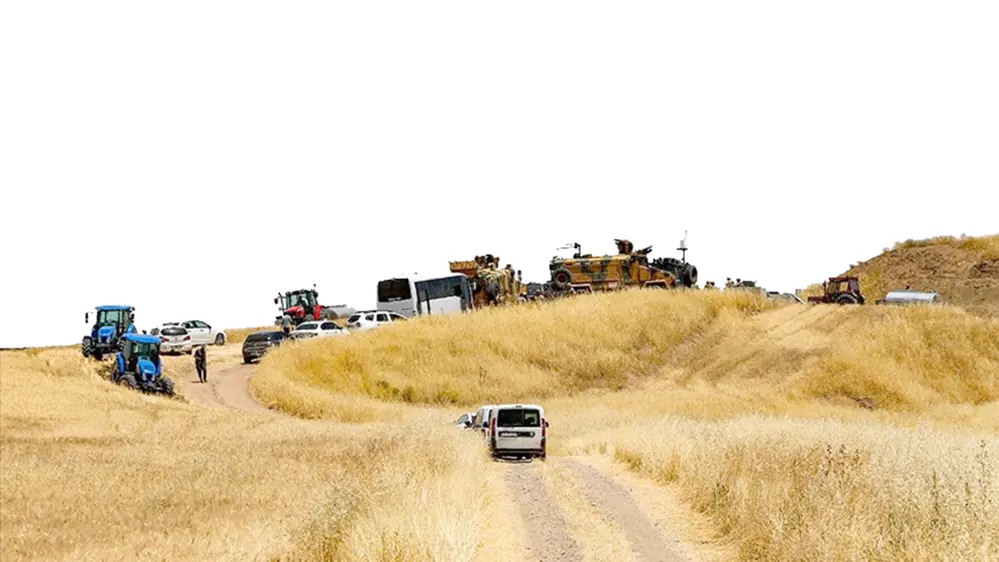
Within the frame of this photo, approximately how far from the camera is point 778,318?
193 feet

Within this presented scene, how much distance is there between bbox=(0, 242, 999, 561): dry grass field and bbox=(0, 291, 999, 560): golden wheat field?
88mm

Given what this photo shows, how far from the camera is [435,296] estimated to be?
63625 mm

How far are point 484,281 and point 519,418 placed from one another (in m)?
32.9

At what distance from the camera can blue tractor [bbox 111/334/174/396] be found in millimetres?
45094

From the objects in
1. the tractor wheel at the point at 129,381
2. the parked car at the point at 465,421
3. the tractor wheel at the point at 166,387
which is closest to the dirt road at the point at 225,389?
the tractor wheel at the point at 166,387

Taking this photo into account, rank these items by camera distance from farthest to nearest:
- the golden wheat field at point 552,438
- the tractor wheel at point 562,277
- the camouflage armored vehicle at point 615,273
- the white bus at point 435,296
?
the tractor wheel at point 562,277 → the camouflage armored vehicle at point 615,273 → the white bus at point 435,296 → the golden wheat field at point 552,438

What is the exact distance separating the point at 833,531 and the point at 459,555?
495cm

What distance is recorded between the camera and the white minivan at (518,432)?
30844 mm

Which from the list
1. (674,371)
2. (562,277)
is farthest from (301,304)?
(674,371)

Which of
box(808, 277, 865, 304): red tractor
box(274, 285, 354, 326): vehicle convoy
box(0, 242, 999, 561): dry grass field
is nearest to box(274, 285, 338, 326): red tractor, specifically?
box(274, 285, 354, 326): vehicle convoy

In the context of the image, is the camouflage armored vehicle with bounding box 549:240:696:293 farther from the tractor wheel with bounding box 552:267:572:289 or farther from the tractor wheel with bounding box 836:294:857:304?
the tractor wheel with bounding box 836:294:857:304

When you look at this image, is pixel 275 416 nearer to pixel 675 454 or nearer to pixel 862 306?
→ pixel 675 454

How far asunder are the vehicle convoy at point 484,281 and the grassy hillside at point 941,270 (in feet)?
121

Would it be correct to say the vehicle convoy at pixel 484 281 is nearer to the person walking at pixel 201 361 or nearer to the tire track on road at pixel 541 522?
the person walking at pixel 201 361
